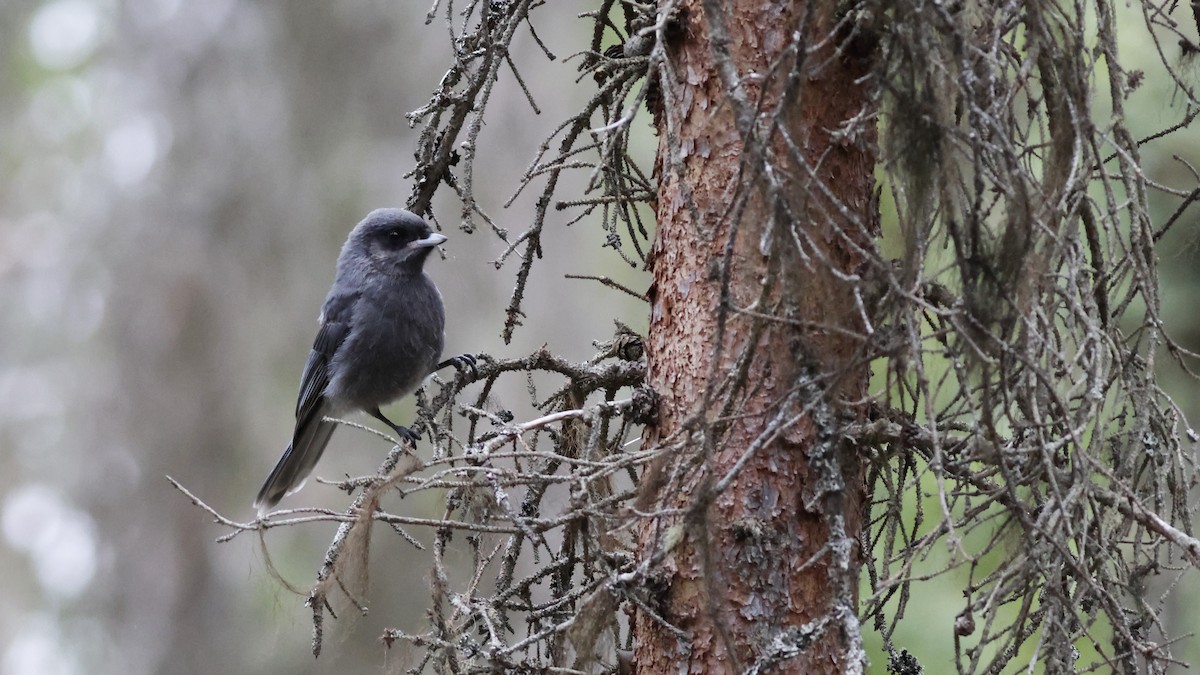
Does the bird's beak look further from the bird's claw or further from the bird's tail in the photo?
the bird's tail

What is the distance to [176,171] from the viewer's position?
9398 mm

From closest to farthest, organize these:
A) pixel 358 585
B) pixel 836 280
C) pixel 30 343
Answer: pixel 836 280 → pixel 358 585 → pixel 30 343

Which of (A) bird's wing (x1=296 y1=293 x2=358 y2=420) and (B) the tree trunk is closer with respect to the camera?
(B) the tree trunk

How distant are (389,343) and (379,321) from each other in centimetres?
11

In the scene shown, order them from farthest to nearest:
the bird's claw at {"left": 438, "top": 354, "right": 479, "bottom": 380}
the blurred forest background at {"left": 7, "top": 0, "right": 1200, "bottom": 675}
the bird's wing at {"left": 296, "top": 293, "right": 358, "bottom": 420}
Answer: the blurred forest background at {"left": 7, "top": 0, "right": 1200, "bottom": 675} < the bird's wing at {"left": 296, "top": 293, "right": 358, "bottom": 420} < the bird's claw at {"left": 438, "top": 354, "right": 479, "bottom": 380}

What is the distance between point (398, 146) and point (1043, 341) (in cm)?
776

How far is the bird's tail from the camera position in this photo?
5414mm

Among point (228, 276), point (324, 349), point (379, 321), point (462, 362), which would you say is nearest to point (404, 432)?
point (462, 362)

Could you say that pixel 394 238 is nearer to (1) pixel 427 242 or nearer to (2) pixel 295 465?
(1) pixel 427 242

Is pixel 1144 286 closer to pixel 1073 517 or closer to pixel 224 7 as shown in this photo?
pixel 1073 517

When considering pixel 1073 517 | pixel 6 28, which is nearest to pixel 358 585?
pixel 1073 517

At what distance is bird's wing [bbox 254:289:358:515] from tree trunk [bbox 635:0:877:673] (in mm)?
2629

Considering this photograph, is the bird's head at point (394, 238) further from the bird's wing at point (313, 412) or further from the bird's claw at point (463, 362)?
the bird's claw at point (463, 362)

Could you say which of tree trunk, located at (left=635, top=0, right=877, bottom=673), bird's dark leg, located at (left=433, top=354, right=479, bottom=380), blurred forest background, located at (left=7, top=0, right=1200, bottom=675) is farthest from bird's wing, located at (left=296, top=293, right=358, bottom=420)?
blurred forest background, located at (left=7, top=0, right=1200, bottom=675)
